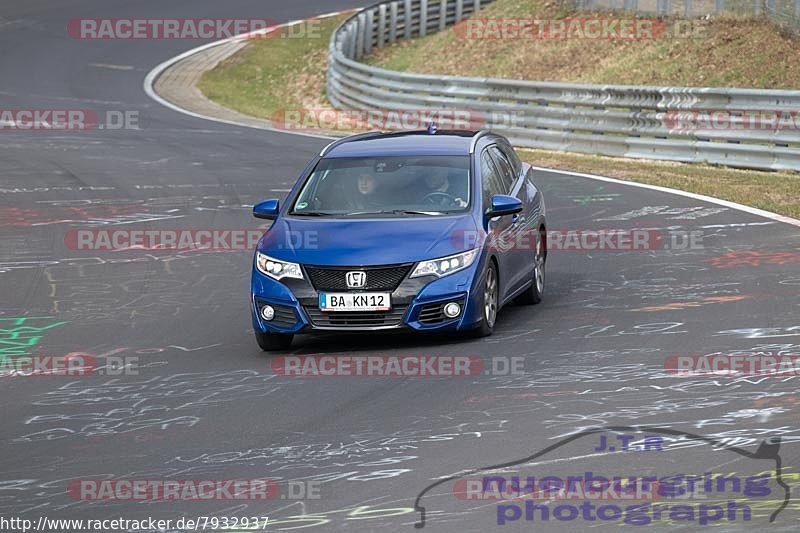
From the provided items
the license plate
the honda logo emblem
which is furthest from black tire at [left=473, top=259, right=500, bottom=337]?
the honda logo emblem

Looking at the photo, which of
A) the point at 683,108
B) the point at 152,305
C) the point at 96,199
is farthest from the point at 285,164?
the point at 152,305

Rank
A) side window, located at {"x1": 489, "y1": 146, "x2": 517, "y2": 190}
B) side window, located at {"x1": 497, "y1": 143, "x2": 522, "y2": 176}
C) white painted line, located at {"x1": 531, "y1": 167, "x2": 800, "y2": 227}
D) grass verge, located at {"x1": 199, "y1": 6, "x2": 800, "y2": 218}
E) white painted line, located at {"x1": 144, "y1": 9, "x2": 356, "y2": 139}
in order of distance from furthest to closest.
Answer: white painted line, located at {"x1": 144, "y1": 9, "x2": 356, "y2": 139} < grass verge, located at {"x1": 199, "y1": 6, "x2": 800, "y2": 218} < white painted line, located at {"x1": 531, "y1": 167, "x2": 800, "y2": 227} < side window, located at {"x1": 497, "y1": 143, "x2": 522, "y2": 176} < side window, located at {"x1": 489, "y1": 146, "x2": 517, "y2": 190}

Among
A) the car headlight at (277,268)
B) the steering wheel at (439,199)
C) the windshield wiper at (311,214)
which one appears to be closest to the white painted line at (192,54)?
the windshield wiper at (311,214)

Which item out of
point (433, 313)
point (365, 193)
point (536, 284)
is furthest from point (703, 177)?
point (433, 313)

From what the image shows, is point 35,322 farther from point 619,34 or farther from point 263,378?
point 619,34

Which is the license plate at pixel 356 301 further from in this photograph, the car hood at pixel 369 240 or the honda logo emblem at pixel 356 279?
the car hood at pixel 369 240

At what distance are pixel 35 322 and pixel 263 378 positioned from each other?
3464 millimetres

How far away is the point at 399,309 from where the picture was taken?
11.0m

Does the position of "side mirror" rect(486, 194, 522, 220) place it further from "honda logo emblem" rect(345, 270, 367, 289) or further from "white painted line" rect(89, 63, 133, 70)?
"white painted line" rect(89, 63, 133, 70)

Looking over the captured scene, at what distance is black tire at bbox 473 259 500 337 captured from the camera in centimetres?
1132

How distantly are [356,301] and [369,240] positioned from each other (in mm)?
510

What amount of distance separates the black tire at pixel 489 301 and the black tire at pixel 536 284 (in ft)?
4.07

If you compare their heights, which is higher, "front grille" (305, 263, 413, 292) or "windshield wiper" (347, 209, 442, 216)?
"windshield wiper" (347, 209, 442, 216)

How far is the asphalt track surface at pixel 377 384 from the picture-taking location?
757 centimetres
